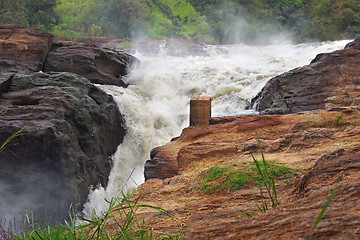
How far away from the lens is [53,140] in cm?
721

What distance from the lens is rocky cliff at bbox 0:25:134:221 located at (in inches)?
266

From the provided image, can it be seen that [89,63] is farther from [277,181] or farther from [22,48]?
[277,181]

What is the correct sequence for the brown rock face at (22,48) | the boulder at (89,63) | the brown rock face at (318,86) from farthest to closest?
1. the boulder at (89,63)
2. the brown rock face at (22,48)
3. the brown rock face at (318,86)

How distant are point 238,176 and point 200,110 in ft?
11.5

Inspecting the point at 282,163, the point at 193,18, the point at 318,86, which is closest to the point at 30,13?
the point at 193,18

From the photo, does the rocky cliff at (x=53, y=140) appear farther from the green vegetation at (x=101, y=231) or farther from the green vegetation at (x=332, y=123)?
the green vegetation at (x=332, y=123)

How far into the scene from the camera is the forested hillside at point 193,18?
1179 inches

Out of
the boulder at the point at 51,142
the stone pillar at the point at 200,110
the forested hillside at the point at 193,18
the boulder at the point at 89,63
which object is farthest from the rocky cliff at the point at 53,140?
the forested hillside at the point at 193,18

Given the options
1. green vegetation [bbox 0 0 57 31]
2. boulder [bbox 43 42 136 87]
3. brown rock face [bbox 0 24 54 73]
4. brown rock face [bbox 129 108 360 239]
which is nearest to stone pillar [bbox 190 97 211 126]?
brown rock face [bbox 129 108 360 239]

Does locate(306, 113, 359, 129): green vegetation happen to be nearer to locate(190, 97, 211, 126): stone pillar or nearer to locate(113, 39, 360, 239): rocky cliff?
locate(113, 39, 360, 239): rocky cliff

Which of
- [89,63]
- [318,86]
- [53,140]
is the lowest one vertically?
[53,140]

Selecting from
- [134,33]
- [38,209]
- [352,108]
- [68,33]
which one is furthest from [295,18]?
[38,209]

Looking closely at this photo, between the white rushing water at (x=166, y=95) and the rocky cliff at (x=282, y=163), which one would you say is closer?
the rocky cliff at (x=282, y=163)

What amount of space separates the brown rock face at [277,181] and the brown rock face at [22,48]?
8.15m
